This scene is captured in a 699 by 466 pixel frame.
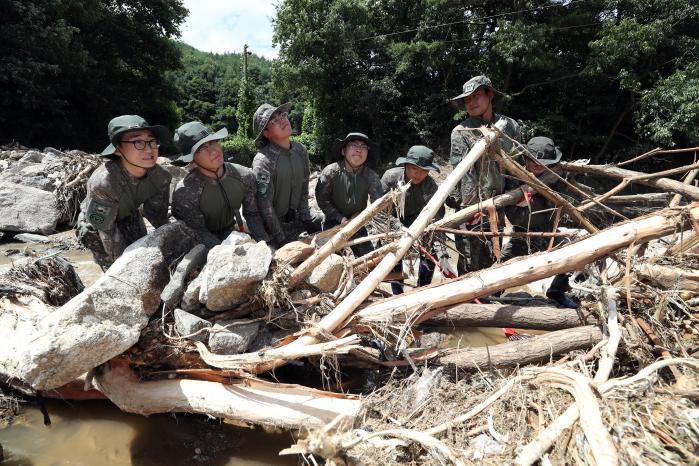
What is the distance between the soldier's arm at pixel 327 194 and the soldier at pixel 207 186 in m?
0.88

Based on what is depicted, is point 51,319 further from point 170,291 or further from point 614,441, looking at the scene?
point 614,441

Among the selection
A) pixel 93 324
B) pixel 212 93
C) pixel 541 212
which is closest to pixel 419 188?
pixel 541 212

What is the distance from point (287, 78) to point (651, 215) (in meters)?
16.8

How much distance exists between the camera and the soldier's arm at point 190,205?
11.8ft

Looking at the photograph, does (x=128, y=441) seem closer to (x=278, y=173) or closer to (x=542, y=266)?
(x=278, y=173)

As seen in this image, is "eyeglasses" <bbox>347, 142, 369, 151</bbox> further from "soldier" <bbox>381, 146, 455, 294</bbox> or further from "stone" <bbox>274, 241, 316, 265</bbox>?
"stone" <bbox>274, 241, 316, 265</bbox>

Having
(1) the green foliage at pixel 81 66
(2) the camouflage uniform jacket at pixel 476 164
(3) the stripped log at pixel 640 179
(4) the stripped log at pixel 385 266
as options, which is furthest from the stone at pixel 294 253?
(1) the green foliage at pixel 81 66

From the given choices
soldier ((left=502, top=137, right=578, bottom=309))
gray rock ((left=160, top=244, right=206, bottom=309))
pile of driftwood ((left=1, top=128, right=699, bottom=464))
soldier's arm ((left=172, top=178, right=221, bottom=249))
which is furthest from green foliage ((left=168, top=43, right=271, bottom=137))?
pile of driftwood ((left=1, top=128, right=699, bottom=464))

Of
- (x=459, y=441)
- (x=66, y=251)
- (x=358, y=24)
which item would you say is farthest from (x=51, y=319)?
(x=358, y=24)

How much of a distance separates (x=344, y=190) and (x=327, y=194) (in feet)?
0.66

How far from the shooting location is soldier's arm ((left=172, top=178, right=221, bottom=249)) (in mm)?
3605

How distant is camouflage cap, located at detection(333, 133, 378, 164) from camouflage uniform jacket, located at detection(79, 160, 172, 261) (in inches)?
70.1

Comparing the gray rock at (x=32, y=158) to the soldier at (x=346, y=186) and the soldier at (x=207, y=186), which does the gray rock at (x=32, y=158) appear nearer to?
the soldier at (x=207, y=186)

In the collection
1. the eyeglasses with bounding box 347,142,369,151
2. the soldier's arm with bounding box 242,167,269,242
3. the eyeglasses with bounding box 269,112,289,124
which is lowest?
the soldier's arm with bounding box 242,167,269,242
